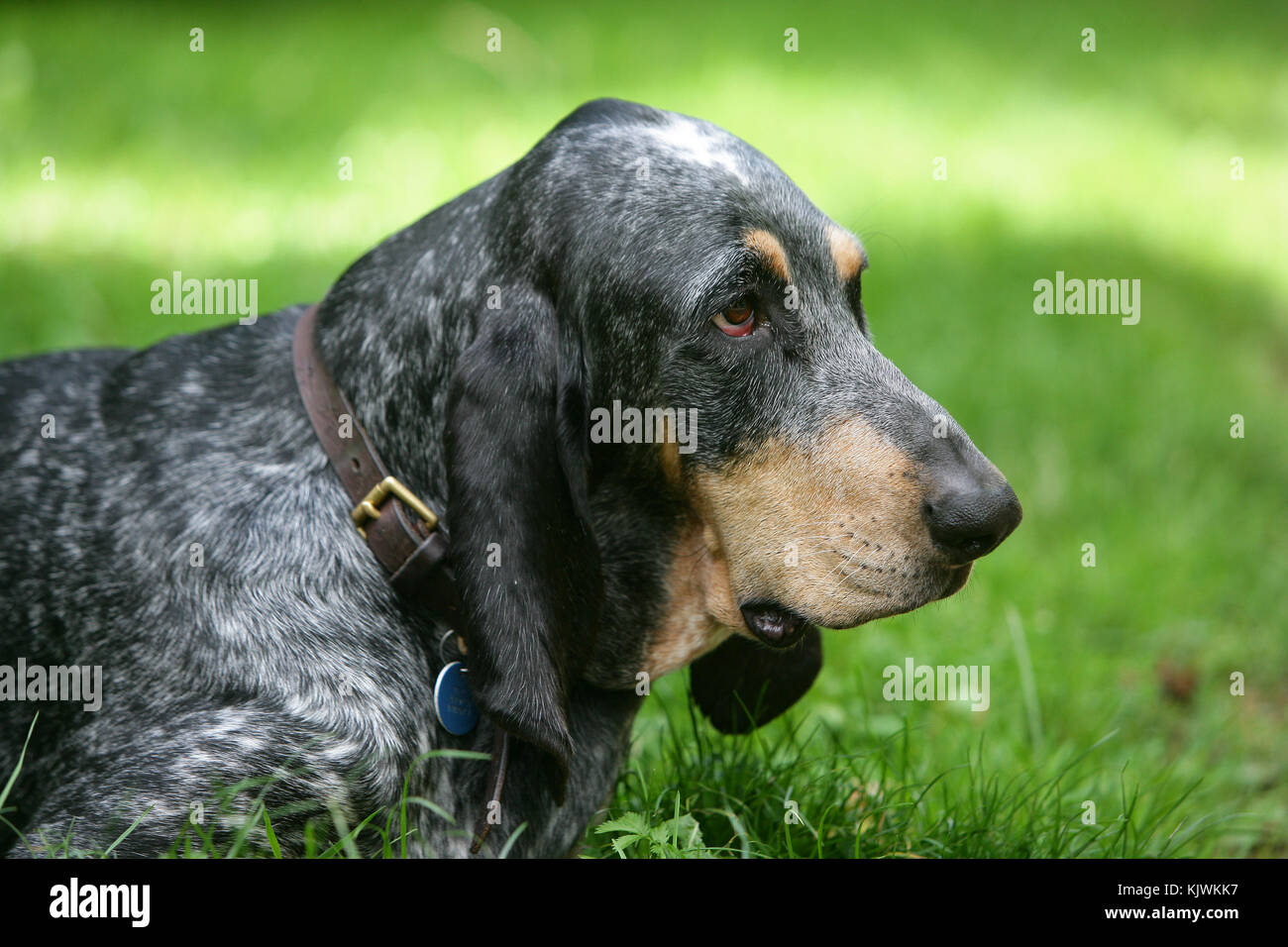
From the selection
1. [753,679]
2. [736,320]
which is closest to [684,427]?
[736,320]

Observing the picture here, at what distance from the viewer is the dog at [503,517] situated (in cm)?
317

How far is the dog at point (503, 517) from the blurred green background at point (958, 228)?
84 centimetres

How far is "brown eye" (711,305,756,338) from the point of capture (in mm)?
3369

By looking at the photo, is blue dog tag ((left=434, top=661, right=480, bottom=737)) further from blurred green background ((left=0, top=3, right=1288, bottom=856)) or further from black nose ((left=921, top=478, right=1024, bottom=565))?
black nose ((left=921, top=478, right=1024, bottom=565))

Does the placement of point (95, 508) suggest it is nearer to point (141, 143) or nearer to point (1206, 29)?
point (141, 143)

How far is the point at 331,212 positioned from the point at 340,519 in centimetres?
667

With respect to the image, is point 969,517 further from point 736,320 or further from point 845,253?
point 845,253

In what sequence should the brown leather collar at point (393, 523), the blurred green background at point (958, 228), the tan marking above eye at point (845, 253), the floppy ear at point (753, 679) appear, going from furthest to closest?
the blurred green background at point (958, 228) → the floppy ear at point (753, 679) → the tan marking above eye at point (845, 253) → the brown leather collar at point (393, 523)

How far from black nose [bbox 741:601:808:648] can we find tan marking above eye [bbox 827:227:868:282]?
96cm

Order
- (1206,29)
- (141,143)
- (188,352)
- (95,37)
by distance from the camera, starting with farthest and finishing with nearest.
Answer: (1206,29) < (95,37) < (141,143) < (188,352)

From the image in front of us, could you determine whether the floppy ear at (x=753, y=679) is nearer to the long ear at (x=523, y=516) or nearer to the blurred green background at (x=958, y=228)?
the blurred green background at (x=958, y=228)

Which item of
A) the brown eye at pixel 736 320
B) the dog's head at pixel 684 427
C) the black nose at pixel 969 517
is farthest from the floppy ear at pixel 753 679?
the brown eye at pixel 736 320

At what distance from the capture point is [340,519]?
335 cm
